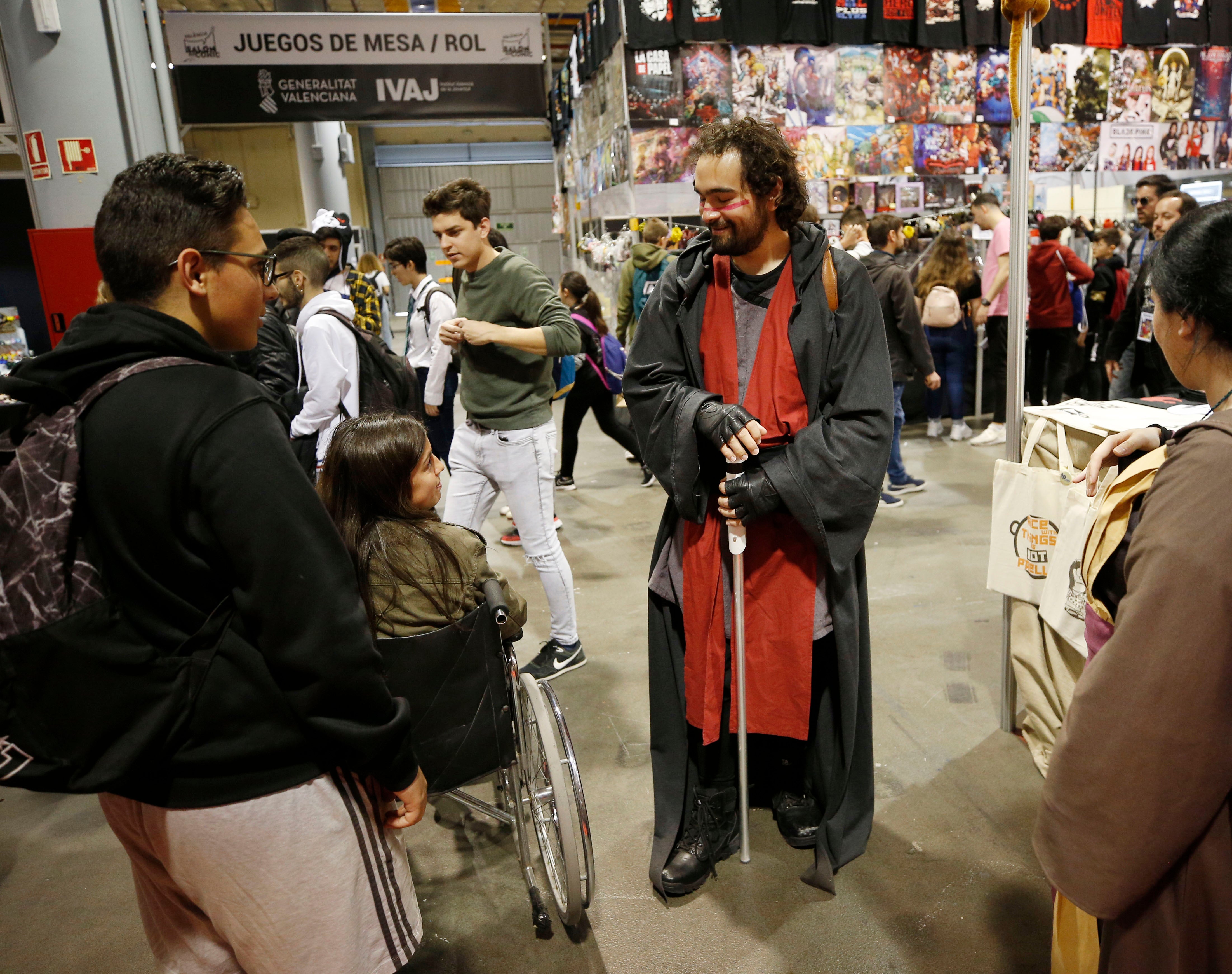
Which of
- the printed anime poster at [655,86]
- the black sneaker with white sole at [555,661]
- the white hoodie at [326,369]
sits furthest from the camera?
the printed anime poster at [655,86]

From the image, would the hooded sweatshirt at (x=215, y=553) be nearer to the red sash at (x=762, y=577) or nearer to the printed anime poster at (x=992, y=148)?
the red sash at (x=762, y=577)

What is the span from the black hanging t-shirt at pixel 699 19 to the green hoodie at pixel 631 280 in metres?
1.92

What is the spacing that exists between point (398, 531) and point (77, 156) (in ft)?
10.9

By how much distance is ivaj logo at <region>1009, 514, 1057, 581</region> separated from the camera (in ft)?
7.74

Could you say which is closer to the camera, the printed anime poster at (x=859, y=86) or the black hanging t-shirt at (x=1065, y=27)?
the printed anime poster at (x=859, y=86)

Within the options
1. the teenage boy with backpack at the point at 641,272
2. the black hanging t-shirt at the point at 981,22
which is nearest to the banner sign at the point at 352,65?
the teenage boy with backpack at the point at 641,272

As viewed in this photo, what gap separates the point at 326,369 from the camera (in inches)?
119

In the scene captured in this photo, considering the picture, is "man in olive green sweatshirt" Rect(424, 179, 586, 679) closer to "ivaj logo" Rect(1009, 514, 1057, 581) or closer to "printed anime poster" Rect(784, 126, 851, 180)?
"ivaj logo" Rect(1009, 514, 1057, 581)

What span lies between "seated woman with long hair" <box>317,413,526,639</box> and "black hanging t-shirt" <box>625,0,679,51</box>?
6336 millimetres

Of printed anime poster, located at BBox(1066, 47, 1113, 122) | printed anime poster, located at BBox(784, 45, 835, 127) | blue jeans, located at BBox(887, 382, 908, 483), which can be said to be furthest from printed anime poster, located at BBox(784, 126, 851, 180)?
blue jeans, located at BBox(887, 382, 908, 483)

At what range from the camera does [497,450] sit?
3025 millimetres

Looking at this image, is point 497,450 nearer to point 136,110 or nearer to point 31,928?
point 31,928

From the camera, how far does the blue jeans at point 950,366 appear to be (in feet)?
22.3

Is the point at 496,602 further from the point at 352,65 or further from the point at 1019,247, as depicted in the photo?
the point at 352,65
